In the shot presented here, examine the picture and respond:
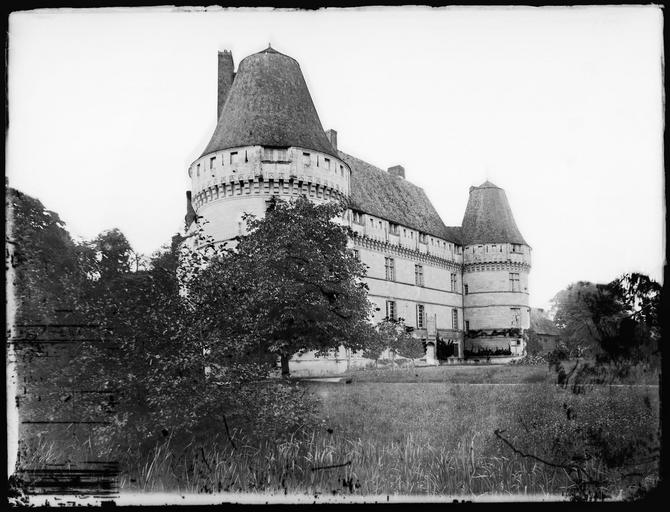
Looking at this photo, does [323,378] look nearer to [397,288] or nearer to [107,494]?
[107,494]

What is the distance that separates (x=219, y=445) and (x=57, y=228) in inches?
185

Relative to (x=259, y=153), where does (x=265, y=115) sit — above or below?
above

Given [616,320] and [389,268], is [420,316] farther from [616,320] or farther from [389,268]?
[616,320]

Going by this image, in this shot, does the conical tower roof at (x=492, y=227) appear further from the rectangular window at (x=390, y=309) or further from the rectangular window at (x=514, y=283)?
the rectangular window at (x=390, y=309)

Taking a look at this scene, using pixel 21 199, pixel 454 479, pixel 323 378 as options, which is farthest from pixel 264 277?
pixel 454 479

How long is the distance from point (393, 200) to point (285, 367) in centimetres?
1904

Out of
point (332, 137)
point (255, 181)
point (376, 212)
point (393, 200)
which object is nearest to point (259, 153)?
point (255, 181)

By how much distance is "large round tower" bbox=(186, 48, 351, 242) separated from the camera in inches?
622

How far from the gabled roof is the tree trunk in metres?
14.2

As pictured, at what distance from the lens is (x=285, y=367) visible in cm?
1045

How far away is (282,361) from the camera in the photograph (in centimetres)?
1052

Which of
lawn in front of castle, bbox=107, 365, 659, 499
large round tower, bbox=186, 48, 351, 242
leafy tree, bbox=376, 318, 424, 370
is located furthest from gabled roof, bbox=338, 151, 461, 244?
lawn in front of castle, bbox=107, 365, 659, 499

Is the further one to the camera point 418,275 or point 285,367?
point 418,275

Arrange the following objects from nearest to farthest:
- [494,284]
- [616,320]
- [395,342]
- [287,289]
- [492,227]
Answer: [616,320] < [287,289] < [395,342] < [492,227] < [494,284]
